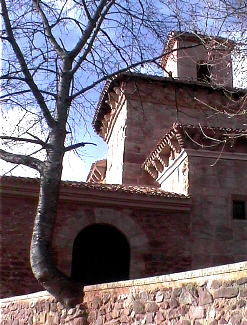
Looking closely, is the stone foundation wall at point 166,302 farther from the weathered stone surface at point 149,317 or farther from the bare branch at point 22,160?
the bare branch at point 22,160

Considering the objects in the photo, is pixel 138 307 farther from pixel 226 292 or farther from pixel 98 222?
pixel 98 222

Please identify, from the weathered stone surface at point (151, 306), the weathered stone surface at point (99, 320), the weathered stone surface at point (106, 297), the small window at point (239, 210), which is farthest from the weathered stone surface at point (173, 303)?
the small window at point (239, 210)

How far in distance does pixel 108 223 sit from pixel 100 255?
0.87 metres

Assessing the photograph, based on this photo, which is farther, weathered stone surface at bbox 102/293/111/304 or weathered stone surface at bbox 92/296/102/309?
weathered stone surface at bbox 92/296/102/309

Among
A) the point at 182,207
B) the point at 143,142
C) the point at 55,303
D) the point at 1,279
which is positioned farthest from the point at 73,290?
the point at 143,142

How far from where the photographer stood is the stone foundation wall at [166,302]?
3.95m

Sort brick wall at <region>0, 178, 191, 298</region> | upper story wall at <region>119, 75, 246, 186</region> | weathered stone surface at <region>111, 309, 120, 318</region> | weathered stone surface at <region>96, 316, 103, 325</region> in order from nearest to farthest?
weathered stone surface at <region>111, 309, 120, 318</region> → weathered stone surface at <region>96, 316, 103, 325</region> → brick wall at <region>0, 178, 191, 298</region> → upper story wall at <region>119, 75, 246, 186</region>

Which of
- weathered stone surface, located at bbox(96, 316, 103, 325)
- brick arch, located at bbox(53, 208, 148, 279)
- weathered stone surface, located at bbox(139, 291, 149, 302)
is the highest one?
brick arch, located at bbox(53, 208, 148, 279)

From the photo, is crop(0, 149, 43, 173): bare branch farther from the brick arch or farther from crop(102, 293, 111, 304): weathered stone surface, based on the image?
the brick arch

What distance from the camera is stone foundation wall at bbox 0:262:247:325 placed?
13.0 ft

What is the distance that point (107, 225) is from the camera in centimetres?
1182

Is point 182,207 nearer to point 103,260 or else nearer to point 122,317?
point 103,260

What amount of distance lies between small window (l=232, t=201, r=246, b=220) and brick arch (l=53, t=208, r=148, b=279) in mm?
2771

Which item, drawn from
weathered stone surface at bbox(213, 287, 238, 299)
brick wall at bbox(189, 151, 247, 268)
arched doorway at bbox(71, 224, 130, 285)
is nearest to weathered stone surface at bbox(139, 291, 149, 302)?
weathered stone surface at bbox(213, 287, 238, 299)
